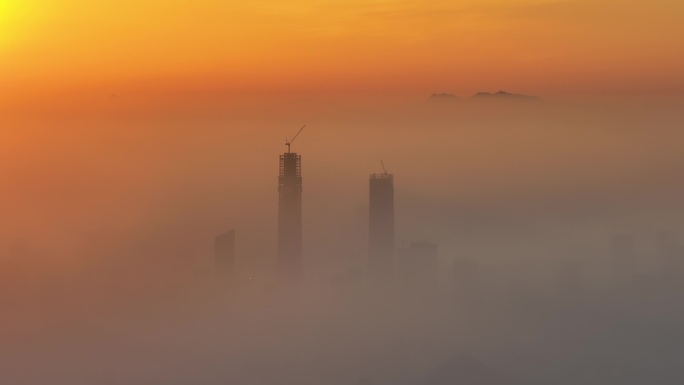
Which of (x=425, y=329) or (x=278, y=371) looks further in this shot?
(x=425, y=329)

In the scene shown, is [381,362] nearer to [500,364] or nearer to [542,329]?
[500,364]

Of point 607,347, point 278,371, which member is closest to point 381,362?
point 278,371
